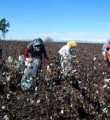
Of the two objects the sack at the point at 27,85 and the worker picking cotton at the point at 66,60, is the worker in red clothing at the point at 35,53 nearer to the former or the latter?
the sack at the point at 27,85

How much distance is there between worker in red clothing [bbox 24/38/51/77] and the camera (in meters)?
7.36

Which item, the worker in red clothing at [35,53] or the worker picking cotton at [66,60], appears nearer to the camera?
the worker in red clothing at [35,53]

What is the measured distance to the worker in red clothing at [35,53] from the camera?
7355 millimetres

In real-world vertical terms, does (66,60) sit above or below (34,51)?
below

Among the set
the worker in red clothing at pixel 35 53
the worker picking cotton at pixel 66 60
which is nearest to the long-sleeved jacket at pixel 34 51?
the worker in red clothing at pixel 35 53

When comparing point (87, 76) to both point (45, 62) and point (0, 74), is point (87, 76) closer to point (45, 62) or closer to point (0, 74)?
point (45, 62)

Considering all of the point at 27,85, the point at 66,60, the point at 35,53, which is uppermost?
the point at 35,53

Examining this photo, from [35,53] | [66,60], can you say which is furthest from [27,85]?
[66,60]

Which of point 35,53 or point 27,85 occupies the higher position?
point 35,53

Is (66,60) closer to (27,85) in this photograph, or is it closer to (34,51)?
(34,51)

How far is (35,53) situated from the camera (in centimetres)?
756

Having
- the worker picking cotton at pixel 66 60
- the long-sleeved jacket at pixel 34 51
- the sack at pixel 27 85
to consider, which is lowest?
the sack at pixel 27 85

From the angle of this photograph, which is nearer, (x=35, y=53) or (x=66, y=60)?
(x=35, y=53)

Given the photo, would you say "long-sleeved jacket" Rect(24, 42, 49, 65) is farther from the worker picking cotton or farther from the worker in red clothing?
the worker picking cotton
